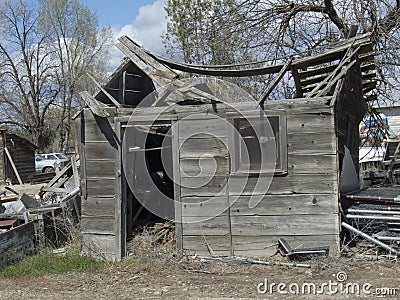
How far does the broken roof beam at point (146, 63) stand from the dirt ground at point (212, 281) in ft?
9.81

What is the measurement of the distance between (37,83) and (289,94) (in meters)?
33.5

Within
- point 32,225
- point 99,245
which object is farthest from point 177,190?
point 32,225

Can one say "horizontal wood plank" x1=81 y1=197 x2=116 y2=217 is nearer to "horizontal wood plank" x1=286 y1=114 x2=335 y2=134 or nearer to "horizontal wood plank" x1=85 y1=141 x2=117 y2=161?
"horizontal wood plank" x1=85 y1=141 x2=117 y2=161

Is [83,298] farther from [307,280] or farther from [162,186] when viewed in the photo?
[162,186]

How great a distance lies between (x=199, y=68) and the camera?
8.49 m

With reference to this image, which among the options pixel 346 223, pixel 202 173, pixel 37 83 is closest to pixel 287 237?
pixel 346 223

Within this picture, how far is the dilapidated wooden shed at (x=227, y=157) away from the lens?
24.2 feet

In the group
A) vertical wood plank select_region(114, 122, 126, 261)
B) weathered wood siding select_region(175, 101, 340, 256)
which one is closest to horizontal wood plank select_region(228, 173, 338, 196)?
weathered wood siding select_region(175, 101, 340, 256)

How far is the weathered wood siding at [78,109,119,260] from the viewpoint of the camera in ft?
27.1

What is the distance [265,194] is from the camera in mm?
7582

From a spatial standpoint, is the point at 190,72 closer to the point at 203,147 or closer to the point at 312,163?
the point at 203,147

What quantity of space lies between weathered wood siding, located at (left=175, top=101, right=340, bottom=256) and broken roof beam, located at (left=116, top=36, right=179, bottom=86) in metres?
0.84

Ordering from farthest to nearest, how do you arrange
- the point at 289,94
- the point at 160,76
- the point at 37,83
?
the point at 37,83
the point at 289,94
the point at 160,76

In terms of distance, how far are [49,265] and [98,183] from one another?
1.55 meters
